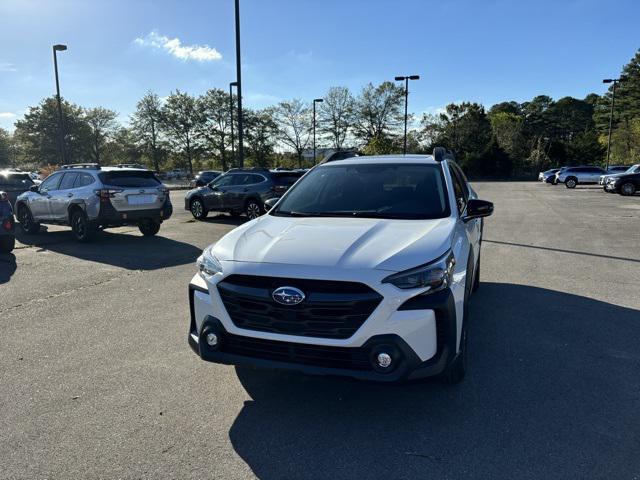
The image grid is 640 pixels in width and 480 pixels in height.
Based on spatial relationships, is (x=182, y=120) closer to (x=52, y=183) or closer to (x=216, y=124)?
(x=216, y=124)

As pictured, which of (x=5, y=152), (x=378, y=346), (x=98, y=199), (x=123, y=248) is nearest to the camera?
(x=378, y=346)

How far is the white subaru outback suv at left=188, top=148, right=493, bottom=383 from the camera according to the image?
2854 mm

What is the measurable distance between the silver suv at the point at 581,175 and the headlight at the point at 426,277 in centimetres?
3827

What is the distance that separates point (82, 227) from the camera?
10664mm

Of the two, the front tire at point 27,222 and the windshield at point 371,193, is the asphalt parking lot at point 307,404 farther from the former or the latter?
the front tire at point 27,222

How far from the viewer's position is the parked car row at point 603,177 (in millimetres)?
25797

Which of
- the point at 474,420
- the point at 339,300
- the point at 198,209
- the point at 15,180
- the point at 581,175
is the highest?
the point at 15,180

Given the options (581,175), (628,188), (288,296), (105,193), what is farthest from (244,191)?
(581,175)

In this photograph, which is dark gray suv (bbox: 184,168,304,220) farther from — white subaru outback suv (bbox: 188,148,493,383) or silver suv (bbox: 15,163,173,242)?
white subaru outback suv (bbox: 188,148,493,383)

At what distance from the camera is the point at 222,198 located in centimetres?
1535

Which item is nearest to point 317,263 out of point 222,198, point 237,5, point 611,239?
point 611,239

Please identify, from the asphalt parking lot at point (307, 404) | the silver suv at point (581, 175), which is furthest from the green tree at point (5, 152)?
the asphalt parking lot at point (307, 404)

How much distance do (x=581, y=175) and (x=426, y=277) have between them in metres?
39.8

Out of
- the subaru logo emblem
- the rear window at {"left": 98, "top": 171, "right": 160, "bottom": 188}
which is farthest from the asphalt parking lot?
the rear window at {"left": 98, "top": 171, "right": 160, "bottom": 188}
